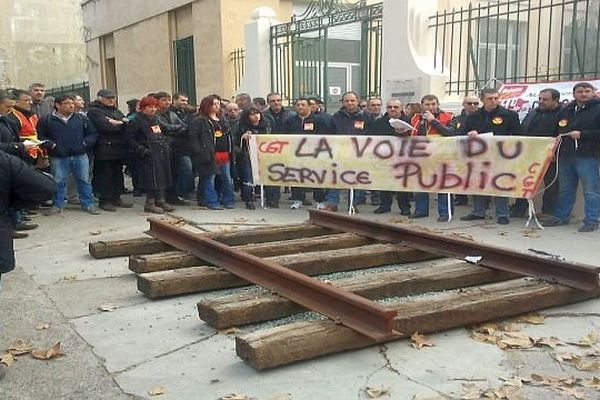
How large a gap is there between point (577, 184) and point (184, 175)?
20.4ft

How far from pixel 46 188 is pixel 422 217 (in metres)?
6.36

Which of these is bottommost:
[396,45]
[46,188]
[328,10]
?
[46,188]

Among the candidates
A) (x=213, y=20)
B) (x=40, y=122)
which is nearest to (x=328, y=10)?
(x=213, y=20)

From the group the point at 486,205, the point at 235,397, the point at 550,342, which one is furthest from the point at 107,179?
the point at 550,342

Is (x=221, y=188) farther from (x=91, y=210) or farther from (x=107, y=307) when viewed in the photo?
(x=107, y=307)

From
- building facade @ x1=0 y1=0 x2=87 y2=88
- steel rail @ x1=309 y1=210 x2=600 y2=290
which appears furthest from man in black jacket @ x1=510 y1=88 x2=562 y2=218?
A: building facade @ x1=0 y1=0 x2=87 y2=88

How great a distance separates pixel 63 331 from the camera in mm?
4605

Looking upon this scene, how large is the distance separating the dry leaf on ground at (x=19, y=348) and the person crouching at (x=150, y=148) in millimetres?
5376

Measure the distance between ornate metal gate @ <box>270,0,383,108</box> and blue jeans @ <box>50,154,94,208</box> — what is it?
6292 millimetres

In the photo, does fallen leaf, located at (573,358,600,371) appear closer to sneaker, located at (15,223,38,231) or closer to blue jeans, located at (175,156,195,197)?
sneaker, located at (15,223,38,231)

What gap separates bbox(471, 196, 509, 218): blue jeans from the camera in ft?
28.1

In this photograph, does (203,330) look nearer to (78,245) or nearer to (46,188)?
(46,188)

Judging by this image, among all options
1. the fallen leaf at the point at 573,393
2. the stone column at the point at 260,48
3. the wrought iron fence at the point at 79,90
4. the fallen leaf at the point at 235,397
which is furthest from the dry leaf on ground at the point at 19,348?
the wrought iron fence at the point at 79,90

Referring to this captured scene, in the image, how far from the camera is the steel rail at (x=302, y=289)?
3930 mm
